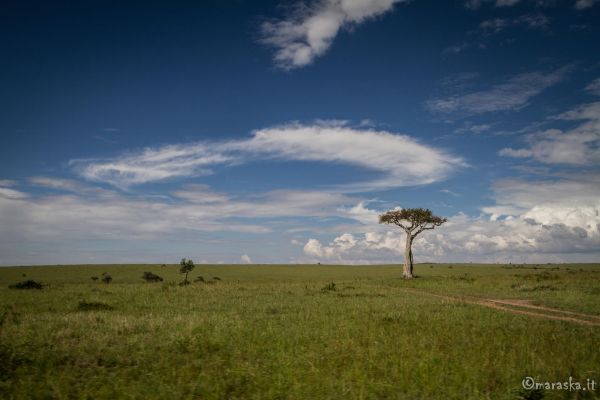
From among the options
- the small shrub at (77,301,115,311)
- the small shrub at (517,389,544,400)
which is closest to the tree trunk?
the small shrub at (77,301,115,311)

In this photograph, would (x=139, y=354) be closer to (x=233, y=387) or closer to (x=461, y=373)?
(x=233, y=387)

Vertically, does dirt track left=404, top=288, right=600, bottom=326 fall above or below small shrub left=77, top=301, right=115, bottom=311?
below

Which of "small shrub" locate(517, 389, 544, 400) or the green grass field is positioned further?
the green grass field

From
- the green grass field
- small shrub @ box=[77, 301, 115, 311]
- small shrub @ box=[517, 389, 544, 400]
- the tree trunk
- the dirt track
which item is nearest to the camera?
small shrub @ box=[517, 389, 544, 400]

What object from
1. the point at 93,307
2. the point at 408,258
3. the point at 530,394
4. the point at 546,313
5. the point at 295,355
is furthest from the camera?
the point at 408,258

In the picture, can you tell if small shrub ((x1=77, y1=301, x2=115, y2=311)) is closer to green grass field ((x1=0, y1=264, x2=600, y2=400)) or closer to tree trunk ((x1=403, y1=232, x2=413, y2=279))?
green grass field ((x1=0, y1=264, x2=600, y2=400))

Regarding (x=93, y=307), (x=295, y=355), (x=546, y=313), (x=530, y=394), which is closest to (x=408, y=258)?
(x=546, y=313)

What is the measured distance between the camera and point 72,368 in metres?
9.35

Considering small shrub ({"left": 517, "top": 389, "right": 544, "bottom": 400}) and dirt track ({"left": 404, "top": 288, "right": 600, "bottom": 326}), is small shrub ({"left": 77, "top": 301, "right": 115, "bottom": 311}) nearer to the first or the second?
small shrub ({"left": 517, "top": 389, "right": 544, "bottom": 400})

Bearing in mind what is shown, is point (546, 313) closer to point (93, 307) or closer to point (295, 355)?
point (295, 355)

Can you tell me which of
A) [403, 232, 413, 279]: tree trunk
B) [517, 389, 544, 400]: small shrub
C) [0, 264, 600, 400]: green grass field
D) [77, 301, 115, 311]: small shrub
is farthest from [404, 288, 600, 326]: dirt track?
[403, 232, 413, 279]: tree trunk

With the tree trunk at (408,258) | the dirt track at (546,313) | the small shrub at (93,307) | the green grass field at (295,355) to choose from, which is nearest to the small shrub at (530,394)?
the green grass field at (295,355)

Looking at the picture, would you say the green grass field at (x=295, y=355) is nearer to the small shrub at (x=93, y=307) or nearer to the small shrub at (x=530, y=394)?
the small shrub at (x=530, y=394)

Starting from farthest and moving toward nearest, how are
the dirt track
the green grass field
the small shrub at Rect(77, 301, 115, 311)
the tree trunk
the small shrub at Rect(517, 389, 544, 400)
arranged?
the tree trunk → the small shrub at Rect(77, 301, 115, 311) → the dirt track → the green grass field → the small shrub at Rect(517, 389, 544, 400)
